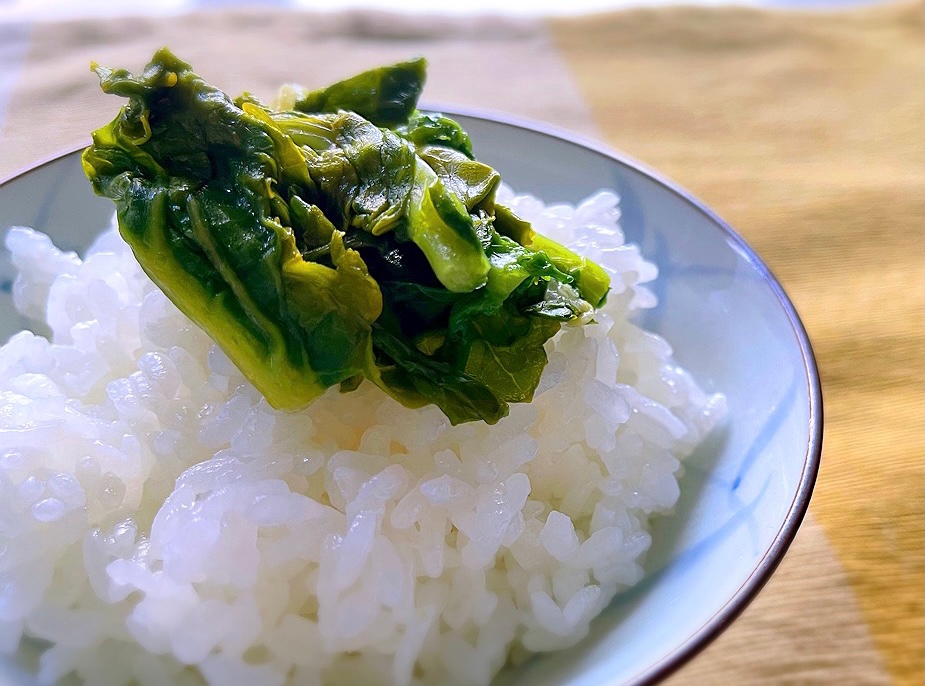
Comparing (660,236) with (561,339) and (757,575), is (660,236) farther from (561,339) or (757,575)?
(757,575)

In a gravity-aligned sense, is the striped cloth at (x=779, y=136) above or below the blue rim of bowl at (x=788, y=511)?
below

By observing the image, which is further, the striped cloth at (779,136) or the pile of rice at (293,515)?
the striped cloth at (779,136)

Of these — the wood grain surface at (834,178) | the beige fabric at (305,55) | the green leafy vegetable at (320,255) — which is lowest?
the wood grain surface at (834,178)

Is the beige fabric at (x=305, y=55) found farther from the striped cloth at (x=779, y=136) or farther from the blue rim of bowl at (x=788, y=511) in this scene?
the blue rim of bowl at (x=788, y=511)

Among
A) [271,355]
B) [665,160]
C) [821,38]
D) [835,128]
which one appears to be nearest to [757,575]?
[271,355]

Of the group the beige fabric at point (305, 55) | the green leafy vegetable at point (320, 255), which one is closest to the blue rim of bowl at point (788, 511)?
the green leafy vegetable at point (320, 255)

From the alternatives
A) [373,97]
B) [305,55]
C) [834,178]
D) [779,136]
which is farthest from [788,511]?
[305,55]
